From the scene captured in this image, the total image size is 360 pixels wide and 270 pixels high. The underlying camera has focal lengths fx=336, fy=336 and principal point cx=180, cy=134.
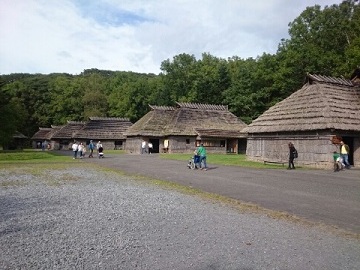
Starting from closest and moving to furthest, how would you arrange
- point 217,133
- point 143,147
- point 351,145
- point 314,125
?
point 314,125 < point 351,145 < point 143,147 < point 217,133

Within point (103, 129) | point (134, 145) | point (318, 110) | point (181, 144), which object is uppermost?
point (318, 110)

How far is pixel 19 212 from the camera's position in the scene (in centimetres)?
902

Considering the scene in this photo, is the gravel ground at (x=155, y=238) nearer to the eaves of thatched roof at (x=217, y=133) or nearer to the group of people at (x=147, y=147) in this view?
the eaves of thatched roof at (x=217, y=133)

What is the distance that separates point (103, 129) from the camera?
64250 mm

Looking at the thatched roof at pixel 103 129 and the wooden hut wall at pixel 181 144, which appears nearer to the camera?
the wooden hut wall at pixel 181 144

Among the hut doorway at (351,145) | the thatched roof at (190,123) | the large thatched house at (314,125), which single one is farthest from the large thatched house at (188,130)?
the hut doorway at (351,145)

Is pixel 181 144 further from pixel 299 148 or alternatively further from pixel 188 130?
pixel 299 148

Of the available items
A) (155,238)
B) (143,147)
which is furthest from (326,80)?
(155,238)

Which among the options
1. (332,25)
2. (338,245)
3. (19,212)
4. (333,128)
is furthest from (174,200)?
(332,25)

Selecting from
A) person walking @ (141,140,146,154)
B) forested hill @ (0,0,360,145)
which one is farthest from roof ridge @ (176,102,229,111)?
person walking @ (141,140,146,154)

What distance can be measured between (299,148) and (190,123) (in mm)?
24281

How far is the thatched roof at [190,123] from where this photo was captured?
47594 millimetres

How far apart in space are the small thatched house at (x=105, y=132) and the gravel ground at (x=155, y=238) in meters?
52.9

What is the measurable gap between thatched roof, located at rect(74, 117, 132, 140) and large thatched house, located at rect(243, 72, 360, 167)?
37.8 m
